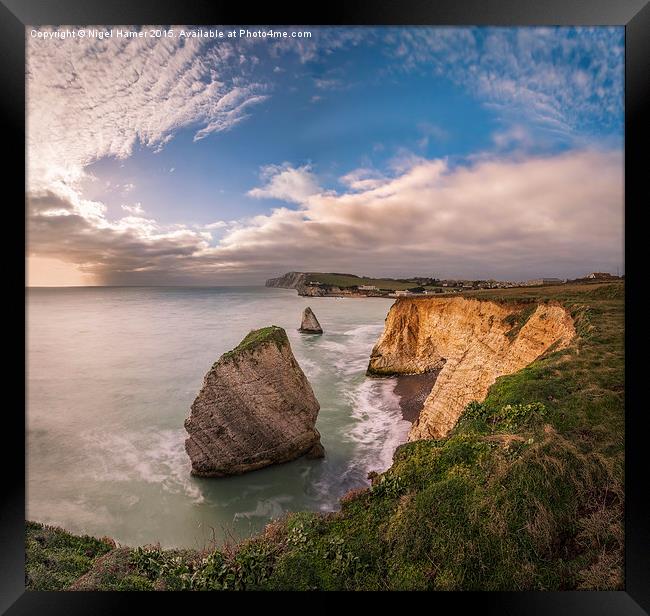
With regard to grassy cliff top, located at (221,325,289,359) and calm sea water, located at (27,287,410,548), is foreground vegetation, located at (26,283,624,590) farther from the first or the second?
grassy cliff top, located at (221,325,289,359)

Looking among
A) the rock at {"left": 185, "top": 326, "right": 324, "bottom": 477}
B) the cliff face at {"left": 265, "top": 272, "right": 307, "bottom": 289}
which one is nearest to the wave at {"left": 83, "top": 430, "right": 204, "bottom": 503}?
the rock at {"left": 185, "top": 326, "right": 324, "bottom": 477}

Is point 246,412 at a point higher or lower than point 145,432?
higher

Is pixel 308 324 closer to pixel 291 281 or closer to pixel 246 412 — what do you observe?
pixel 291 281

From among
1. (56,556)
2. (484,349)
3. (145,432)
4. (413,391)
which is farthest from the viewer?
(413,391)

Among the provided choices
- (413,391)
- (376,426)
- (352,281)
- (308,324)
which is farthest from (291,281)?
(308,324)

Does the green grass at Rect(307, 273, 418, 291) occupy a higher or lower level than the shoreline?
higher
